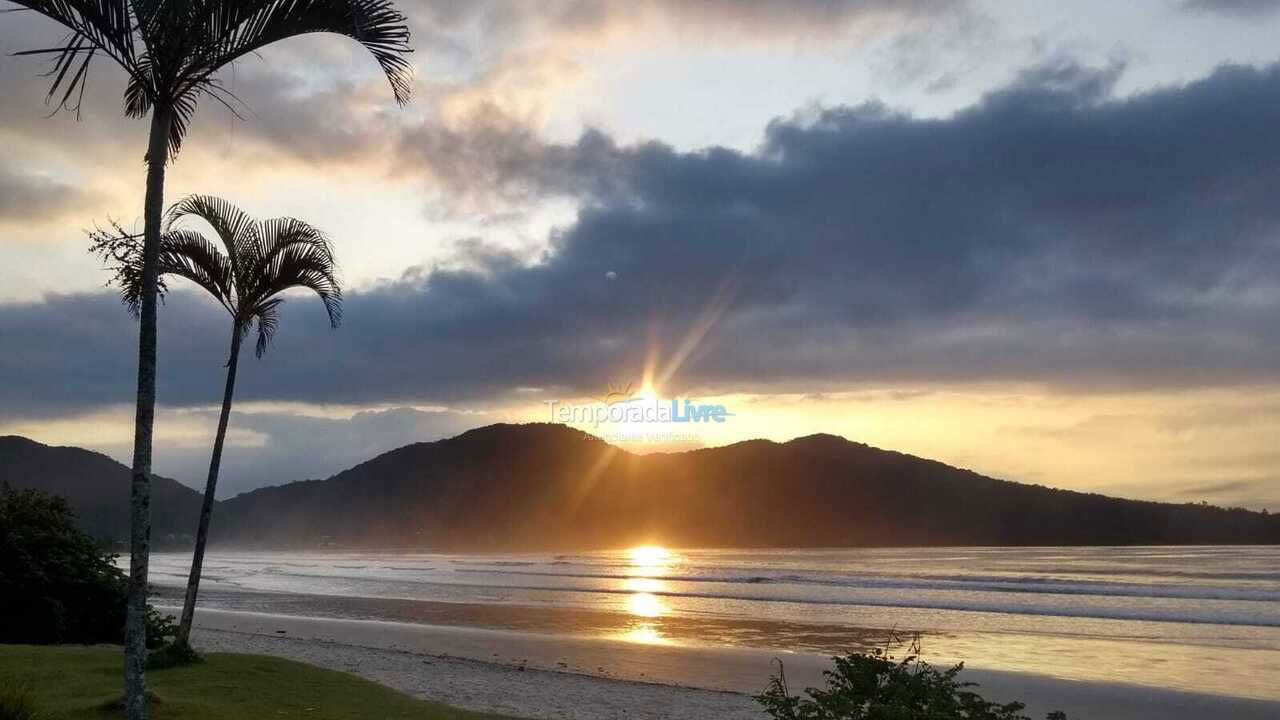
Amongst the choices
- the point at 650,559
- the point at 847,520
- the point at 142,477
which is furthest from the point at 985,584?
the point at 847,520

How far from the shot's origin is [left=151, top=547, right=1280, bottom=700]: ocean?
2052 cm

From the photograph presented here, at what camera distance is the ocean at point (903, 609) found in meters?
20.5

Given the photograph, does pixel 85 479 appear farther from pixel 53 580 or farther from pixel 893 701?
pixel 893 701

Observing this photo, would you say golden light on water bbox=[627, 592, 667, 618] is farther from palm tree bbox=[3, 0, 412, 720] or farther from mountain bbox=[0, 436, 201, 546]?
mountain bbox=[0, 436, 201, 546]

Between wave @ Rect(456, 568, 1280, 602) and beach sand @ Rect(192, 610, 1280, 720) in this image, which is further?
wave @ Rect(456, 568, 1280, 602)

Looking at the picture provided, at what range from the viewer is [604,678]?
52.4 ft

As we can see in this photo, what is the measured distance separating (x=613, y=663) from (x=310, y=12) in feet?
47.1

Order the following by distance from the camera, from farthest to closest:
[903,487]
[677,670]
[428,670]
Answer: [903,487]
[677,670]
[428,670]

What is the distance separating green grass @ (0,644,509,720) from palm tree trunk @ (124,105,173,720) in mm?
2014

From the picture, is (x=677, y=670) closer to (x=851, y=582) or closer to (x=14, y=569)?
(x=14, y=569)

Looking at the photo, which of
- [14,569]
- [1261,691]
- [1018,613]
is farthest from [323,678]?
[1018,613]

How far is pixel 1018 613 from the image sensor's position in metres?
30.9

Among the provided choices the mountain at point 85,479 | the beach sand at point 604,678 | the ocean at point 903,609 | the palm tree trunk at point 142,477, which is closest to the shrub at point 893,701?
the palm tree trunk at point 142,477

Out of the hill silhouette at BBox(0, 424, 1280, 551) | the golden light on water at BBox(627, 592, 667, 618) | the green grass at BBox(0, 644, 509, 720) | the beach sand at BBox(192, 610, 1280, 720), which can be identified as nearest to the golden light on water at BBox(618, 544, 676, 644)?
the golden light on water at BBox(627, 592, 667, 618)
